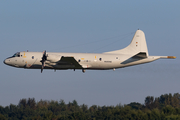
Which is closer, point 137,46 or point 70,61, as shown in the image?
point 70,61

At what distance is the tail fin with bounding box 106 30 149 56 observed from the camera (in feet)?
127

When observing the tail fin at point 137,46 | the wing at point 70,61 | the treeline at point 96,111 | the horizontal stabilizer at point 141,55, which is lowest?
the treeline at point 96,111

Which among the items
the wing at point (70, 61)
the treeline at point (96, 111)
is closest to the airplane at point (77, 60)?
the wing at point (70, 61)

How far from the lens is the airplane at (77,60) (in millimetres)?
35375

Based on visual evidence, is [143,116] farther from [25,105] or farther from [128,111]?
[25,105]

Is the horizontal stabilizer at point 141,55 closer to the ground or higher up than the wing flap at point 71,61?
higher up

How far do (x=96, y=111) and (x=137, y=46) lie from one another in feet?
86.3

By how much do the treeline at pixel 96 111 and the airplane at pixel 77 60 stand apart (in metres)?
18.1

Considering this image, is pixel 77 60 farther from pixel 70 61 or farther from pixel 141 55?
pixel 141 55

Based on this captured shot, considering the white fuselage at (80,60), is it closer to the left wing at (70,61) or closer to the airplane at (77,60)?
the airplane at (77,60)

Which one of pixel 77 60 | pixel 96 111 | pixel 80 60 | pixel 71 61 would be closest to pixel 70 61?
pixel 71 61

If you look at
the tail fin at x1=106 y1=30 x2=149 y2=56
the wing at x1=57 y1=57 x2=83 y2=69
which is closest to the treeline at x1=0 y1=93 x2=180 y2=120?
the tail fin at x1=106 y1=30 x2=149 y2=56

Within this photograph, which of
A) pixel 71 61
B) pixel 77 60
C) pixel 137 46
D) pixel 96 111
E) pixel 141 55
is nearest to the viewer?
pixel 71 61

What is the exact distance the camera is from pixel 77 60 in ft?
118
